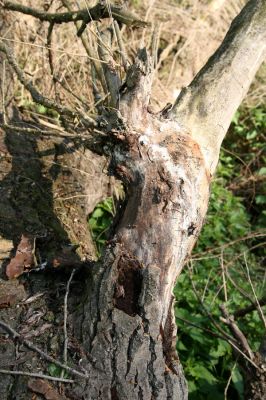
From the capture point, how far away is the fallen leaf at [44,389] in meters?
1.57

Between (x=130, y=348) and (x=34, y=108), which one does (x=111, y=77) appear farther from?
(x=34, y=108)

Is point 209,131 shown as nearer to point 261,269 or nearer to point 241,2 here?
point 261,269

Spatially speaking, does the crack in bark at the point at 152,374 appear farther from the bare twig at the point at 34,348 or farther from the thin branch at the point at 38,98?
the thin branch at the point at 38,98

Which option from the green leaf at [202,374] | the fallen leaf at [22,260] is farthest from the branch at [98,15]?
the green leaf at [202,374]

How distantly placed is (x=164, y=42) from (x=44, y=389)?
451 centimetres

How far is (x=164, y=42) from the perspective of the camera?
5.32 m

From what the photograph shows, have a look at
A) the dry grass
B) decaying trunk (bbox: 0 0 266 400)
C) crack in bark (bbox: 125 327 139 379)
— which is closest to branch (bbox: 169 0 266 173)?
decaying trunk (bbox: 0 0 266 400)

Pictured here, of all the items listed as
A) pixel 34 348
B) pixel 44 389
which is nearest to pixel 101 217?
pixel 34 348

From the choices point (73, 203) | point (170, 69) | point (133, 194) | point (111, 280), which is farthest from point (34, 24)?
point (111, 280)

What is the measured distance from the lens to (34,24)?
13.6ft

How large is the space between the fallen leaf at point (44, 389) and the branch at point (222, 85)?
46.4 inches

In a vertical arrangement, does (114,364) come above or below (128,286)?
below

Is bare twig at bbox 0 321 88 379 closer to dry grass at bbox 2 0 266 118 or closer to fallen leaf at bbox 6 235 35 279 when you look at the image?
fallen leaf at bbox 6 235 35 279

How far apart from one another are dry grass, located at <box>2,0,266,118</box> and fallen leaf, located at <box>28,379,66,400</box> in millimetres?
2631
